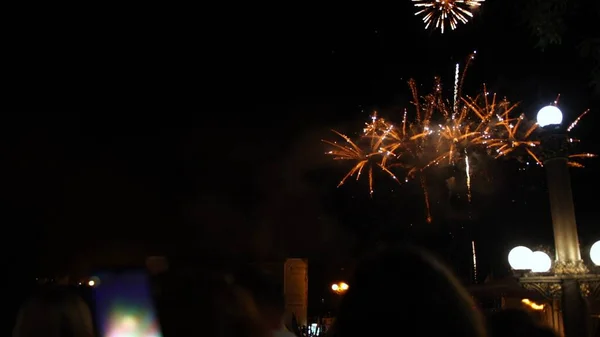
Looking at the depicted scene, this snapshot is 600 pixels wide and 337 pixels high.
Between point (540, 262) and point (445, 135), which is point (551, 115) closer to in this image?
point (540, 262)

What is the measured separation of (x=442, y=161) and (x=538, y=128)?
546 centimetres

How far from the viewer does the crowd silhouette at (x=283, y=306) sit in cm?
142

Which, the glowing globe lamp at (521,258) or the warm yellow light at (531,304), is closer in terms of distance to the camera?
the glowing globe lamp at (521,258)

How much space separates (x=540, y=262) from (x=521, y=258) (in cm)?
26

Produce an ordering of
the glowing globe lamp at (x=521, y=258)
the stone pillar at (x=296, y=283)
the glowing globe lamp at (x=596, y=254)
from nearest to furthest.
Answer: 1. the glowing globe lamp at (x=596, y=254)
2. the glowing globe lamp at (x=521, y=258)
3. the stone pillar at (x=296, y=283)

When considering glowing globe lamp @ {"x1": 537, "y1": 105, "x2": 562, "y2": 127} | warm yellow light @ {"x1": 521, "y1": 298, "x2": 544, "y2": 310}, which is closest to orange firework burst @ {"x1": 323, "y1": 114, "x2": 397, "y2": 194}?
warm yellow light @ {"x1": 521, "y1": 298, "x2": 544, "y2": 310}

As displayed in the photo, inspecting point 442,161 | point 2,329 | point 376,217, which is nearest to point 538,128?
point 442,161

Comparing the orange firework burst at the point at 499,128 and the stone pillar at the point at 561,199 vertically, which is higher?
the orange firework burst at the point at 499,128

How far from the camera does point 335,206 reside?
707 inches

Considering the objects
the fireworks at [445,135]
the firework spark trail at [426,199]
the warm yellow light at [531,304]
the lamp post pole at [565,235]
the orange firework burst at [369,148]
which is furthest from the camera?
the firework spark trail at [426,199]

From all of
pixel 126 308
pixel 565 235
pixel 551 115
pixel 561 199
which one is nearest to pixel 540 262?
pixel 565 235

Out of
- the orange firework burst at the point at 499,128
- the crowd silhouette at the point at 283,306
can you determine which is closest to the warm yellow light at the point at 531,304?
the orange firework burst at the point at 499,128

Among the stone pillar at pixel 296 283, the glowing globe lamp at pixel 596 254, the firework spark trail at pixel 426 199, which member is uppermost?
the firework spark trail at pixel 426 199

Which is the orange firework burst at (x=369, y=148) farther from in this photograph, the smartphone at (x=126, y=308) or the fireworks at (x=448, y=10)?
the smartphone at (x=126, y=308)
